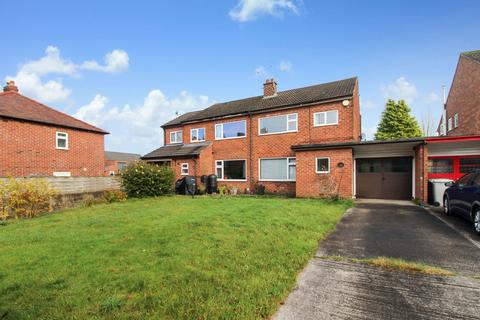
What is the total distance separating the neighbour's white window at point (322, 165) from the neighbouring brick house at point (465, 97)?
1242cm

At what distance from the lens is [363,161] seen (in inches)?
524

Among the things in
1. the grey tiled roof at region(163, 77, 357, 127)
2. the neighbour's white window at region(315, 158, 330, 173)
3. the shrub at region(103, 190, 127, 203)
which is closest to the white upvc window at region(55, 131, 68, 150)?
the shrub at region(103, 190, 127, 203)

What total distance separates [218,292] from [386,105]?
3783 cm

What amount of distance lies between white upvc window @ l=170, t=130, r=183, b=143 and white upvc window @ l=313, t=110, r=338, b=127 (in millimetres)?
12823

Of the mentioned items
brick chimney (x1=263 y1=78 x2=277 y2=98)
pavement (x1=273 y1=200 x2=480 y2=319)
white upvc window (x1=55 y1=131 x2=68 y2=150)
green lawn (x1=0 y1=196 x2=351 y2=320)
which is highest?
brick chimney (x1=263 y1=78 x2=277 y2=98)

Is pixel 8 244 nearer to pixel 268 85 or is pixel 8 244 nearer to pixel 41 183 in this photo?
pixel 41 183

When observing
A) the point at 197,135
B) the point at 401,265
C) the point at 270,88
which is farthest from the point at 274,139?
the point at 401,265

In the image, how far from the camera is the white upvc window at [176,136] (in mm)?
22013

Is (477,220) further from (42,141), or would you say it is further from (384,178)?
(42,141)

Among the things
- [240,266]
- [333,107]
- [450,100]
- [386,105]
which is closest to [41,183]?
[240,266]

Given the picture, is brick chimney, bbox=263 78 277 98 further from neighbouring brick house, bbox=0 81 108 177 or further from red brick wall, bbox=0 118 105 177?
red brick wall, bbox=0 118 105 177

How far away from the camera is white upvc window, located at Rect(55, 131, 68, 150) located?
16562mm

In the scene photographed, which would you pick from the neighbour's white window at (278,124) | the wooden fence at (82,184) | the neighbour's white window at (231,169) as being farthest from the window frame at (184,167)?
the neighbour's white window at (278,124)

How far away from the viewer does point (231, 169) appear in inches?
677
